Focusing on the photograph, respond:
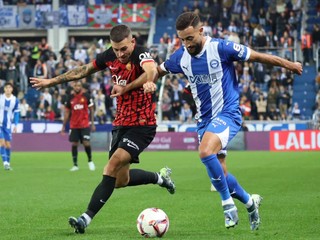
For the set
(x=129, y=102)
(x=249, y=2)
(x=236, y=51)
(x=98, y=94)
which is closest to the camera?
(x=236, y=51)

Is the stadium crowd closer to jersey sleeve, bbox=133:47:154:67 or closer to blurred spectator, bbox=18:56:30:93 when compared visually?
blurred spectator, bbox=18:56:30:93

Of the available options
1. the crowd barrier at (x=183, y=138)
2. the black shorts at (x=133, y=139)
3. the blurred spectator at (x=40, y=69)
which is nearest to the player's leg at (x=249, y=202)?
the black shorts at (x=133, y=139)

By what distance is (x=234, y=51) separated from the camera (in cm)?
1012

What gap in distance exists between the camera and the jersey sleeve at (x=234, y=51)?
10.0 m

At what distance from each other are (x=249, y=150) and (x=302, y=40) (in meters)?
7.28

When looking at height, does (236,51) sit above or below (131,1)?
below

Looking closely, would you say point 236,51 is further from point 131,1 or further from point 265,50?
point 131,1

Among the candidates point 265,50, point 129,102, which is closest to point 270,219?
point 129,102

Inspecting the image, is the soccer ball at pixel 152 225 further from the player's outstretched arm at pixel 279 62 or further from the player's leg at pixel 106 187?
the player's outstretched arm at pixel 279 62

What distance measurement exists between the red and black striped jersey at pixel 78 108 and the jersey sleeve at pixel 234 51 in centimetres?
1303

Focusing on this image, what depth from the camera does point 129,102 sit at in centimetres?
1077

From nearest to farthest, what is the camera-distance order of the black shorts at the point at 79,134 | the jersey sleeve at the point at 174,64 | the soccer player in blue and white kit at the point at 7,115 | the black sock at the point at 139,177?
1. the jersey sleeve at the point at 174,64
2. the black sock at the point at 139,177
3. the black shorts at the point at 79,134
4. the soccer player in blue and white kit at the point at 7,115

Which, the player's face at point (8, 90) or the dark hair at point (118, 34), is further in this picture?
the player's face at point (8, 90)

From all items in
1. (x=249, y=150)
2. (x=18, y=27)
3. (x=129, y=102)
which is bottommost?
→ (x=249, y=150)
